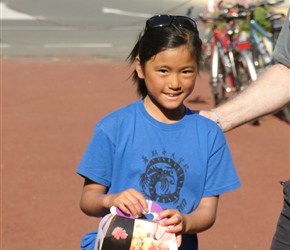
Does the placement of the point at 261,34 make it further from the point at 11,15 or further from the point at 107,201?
the point at 11,15

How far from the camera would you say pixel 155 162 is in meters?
3.02

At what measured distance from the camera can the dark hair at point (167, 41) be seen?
307 centimetres

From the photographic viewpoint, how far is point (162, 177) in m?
3.01

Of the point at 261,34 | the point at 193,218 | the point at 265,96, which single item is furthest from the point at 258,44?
the point at 193,218

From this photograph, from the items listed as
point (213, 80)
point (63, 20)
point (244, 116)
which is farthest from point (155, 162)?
point (63, 20)

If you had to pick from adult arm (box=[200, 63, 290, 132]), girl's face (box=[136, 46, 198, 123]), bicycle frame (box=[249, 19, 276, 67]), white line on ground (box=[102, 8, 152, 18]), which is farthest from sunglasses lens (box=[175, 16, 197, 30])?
white line on ground (box=[102, 8, 152, 18])

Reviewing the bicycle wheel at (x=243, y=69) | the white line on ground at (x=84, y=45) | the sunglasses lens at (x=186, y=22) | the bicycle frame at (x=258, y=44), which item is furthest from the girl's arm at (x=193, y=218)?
the white line on ground at (x=84, y=45)

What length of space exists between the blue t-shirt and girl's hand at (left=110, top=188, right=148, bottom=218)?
277 millimetres

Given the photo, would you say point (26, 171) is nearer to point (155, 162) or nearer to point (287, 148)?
point (287, 148)

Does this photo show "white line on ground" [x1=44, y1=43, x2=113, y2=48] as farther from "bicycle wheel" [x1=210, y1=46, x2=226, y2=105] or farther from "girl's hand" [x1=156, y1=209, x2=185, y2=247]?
"girl's hand" [x1=156, y1=209, x2=185, y2=247]

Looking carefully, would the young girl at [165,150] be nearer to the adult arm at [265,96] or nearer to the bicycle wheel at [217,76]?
the adult arm at [265,96]

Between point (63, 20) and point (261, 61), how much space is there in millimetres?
12457

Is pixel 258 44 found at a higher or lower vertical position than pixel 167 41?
lower

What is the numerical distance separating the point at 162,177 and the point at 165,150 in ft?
0.33
